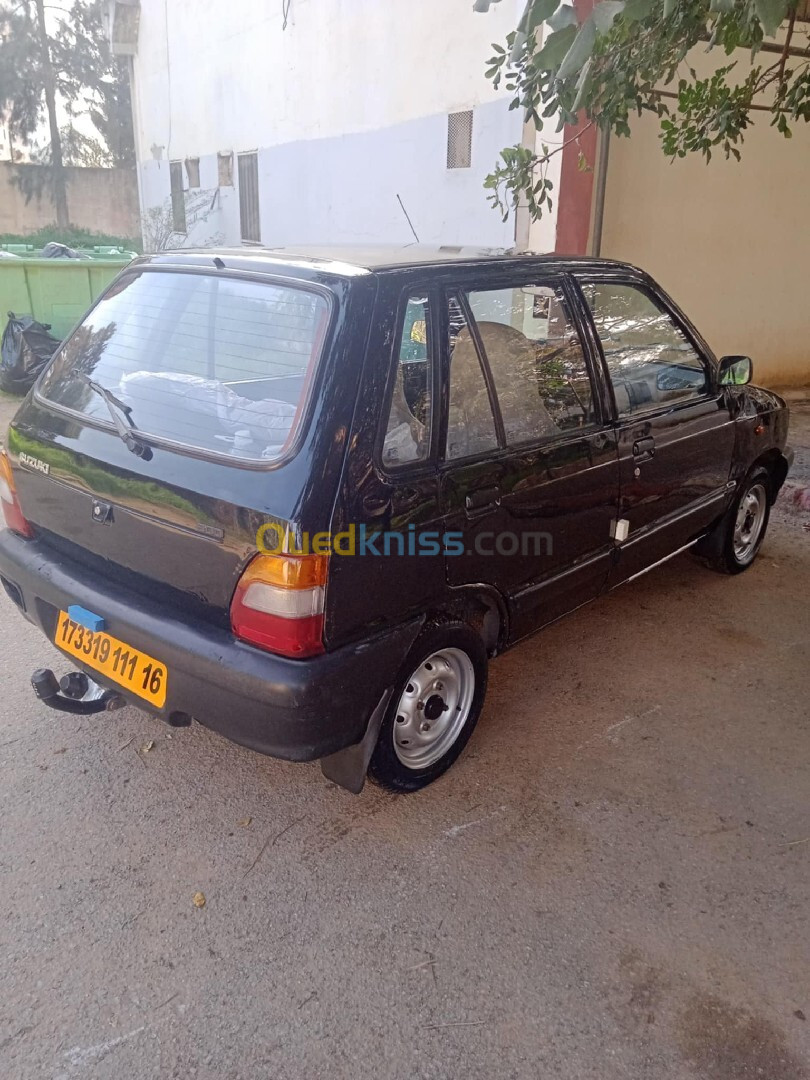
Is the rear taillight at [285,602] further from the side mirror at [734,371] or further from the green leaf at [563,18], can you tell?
the side mirror at [734,371]

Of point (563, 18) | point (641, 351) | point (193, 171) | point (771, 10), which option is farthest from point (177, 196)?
point (771, 10)

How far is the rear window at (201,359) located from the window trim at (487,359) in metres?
0.48

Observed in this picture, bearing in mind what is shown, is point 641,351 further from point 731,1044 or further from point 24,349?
point 24,349

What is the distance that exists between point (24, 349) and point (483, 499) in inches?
270

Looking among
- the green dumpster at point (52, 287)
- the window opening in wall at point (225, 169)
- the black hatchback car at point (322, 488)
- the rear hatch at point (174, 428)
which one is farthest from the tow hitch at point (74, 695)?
the window opening in wall at point (225, 169)

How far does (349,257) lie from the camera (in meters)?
2.54

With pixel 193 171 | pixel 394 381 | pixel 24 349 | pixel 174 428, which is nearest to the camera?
pixel 394 381

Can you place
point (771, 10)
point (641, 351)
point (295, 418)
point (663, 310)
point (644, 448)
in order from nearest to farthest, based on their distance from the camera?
point (771, 10) < point (295, 418) < point (644, 448) < point (641, 351) < point (663, 310)

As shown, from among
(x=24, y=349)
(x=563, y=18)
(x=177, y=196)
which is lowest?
(x=24, y=349)

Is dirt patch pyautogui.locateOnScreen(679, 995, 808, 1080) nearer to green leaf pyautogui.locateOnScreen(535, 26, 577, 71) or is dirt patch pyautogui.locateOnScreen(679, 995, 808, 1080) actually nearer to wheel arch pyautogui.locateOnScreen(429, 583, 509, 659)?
wheel arch pyautogui.locateOnScreen(429, 583, 509, 659)

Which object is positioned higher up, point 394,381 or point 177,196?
point 177,196

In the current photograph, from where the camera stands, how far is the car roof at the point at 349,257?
7.87 ft

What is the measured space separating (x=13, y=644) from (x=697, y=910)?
9.59 ft

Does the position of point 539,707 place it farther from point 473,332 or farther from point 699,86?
point 699,86
